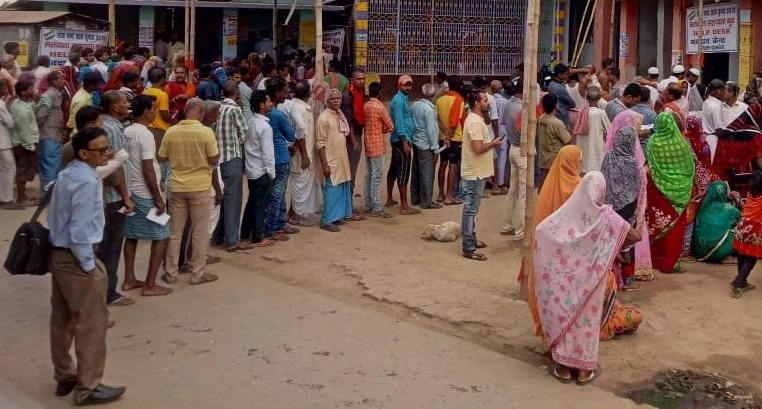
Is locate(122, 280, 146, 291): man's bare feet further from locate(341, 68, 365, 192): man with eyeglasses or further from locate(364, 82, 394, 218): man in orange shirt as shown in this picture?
locate(364, 82, 394, 218): man in orange shirt

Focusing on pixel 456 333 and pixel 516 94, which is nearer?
pixel 456 333

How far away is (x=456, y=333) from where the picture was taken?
6074mm

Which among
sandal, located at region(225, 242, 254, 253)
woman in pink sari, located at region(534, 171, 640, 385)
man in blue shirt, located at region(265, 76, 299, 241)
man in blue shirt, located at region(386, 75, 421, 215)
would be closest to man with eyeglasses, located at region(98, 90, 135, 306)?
sandal, located at region(225, 242, 254, 253)

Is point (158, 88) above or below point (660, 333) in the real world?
above

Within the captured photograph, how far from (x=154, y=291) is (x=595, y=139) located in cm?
488

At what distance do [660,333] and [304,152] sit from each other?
4387mm

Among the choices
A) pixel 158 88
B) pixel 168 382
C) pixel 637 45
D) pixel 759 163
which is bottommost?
pixel 168 382

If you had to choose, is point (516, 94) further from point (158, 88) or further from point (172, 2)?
point (172, 2)

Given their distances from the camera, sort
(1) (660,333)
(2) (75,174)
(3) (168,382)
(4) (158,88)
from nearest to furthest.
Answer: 1. (2) (75,174)
2. (3) (168,382)
3. (1) (660,333)
4. (4) (158,88)

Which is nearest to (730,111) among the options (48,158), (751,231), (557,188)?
(751,231)

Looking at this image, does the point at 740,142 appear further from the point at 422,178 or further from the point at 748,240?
the point at 422,178

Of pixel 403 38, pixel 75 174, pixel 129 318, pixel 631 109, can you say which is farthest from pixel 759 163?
pixel 403 38

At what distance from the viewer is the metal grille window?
17359 millimetres

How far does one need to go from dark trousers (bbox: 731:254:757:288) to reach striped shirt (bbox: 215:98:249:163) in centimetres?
440
